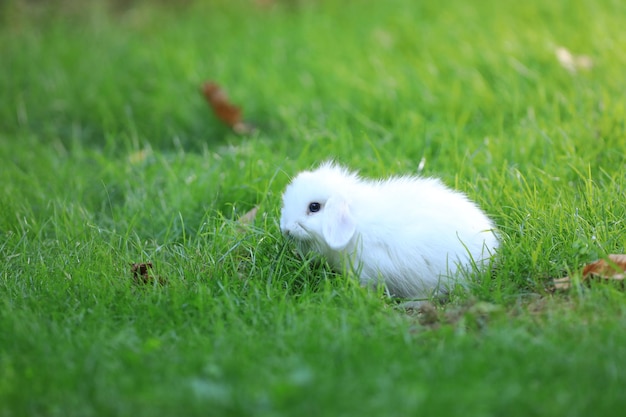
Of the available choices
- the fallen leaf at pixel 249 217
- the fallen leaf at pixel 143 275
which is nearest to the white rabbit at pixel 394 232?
the fallen leaf at pixel 249 217

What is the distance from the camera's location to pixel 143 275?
146 inches

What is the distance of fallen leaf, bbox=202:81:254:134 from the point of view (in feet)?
19.7

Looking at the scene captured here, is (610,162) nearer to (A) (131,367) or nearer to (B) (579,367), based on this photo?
(B) (579,367)

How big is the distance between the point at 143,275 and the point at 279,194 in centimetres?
99

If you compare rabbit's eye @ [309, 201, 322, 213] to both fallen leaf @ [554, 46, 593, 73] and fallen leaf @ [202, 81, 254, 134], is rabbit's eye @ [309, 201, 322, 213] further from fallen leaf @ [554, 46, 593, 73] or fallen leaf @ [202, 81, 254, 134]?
fallen leaf @ [554, 46, 593, 73]

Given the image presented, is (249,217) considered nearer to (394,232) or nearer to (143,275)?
(143,275)

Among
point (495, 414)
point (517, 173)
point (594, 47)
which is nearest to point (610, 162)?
point (517, 173)

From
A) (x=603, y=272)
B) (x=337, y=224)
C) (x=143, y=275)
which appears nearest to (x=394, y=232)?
(x=337, y=224)

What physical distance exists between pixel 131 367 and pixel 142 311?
1.84 feet

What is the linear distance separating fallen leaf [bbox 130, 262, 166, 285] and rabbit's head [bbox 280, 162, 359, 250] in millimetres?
610

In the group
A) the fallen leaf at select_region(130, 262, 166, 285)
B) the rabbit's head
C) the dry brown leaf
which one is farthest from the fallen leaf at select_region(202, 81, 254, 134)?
the dry brown leaf

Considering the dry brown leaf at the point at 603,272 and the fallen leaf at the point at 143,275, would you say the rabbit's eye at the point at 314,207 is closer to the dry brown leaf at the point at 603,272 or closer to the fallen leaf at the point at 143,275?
the fallen leaf at the point at 143,275

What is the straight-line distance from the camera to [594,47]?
20.4 feet

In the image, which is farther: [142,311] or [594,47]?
[594,47]
